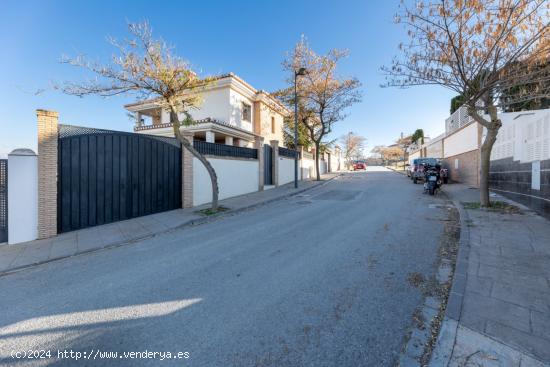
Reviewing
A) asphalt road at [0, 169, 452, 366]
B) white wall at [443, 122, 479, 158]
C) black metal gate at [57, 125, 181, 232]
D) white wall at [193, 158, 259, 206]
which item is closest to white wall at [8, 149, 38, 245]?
black metal gate at [57, 125, 181, 232]

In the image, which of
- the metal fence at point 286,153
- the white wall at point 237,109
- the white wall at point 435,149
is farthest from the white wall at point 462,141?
the white wall at point 237,109

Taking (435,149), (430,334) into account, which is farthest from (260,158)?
(435,149)

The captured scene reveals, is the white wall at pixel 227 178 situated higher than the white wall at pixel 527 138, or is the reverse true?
the white wall at pixel 527 138

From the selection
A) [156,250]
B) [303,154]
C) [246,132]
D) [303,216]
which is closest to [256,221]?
[303,216]

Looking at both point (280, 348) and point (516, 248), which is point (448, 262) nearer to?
point (516, 248)

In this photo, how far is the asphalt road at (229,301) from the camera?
7.11 ft

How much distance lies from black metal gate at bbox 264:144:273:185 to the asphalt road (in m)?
10.1

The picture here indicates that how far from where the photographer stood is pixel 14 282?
148 inches

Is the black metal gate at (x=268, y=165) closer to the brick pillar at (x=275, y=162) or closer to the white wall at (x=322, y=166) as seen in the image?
the brick pillar at (x=275, y=162)

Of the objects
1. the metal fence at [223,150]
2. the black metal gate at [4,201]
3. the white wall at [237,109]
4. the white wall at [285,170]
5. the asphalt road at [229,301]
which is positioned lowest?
the asphalt road at [229,301]

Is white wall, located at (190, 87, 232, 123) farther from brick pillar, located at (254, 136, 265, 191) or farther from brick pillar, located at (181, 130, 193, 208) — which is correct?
brick pillar, located at (181, 130, 193, 208)

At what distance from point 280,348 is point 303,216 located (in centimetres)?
577

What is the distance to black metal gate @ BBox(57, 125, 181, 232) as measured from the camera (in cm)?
647

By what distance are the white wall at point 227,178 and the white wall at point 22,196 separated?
4.76 m
